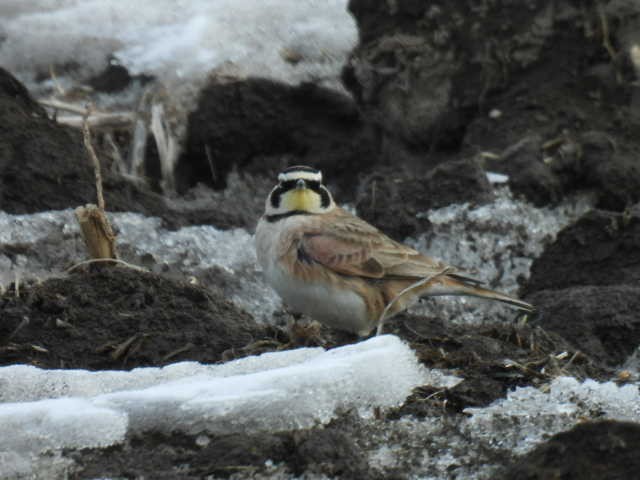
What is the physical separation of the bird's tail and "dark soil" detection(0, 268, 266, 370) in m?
1.10

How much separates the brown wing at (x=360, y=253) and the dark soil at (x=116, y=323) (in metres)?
0.60

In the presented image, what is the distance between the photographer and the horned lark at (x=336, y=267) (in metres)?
6.29

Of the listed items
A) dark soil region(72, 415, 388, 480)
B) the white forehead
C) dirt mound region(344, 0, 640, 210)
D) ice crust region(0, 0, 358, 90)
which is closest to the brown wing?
the white forehead

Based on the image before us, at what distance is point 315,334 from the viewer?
5.79 meters

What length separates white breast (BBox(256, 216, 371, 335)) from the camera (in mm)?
6254

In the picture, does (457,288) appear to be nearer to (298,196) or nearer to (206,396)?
(298,196)

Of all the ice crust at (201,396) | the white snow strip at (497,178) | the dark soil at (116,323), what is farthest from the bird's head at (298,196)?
the ice crust at (201,396)

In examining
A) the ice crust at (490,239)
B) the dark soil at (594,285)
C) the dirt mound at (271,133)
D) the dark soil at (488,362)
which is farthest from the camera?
the dirt mound at (271,133)

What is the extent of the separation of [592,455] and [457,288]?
308cm

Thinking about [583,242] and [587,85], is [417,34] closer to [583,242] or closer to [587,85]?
[587,85]

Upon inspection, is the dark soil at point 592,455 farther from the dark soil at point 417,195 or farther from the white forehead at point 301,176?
the dark soil at point 417,195

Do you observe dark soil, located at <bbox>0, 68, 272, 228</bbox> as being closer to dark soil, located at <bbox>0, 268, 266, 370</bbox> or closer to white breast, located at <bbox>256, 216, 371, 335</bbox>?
white breast, located at <bbox>256, 216, 371, 335</bbox>

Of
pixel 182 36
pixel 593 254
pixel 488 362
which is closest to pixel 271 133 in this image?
pixel 182 36

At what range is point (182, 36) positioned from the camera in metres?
10.7
